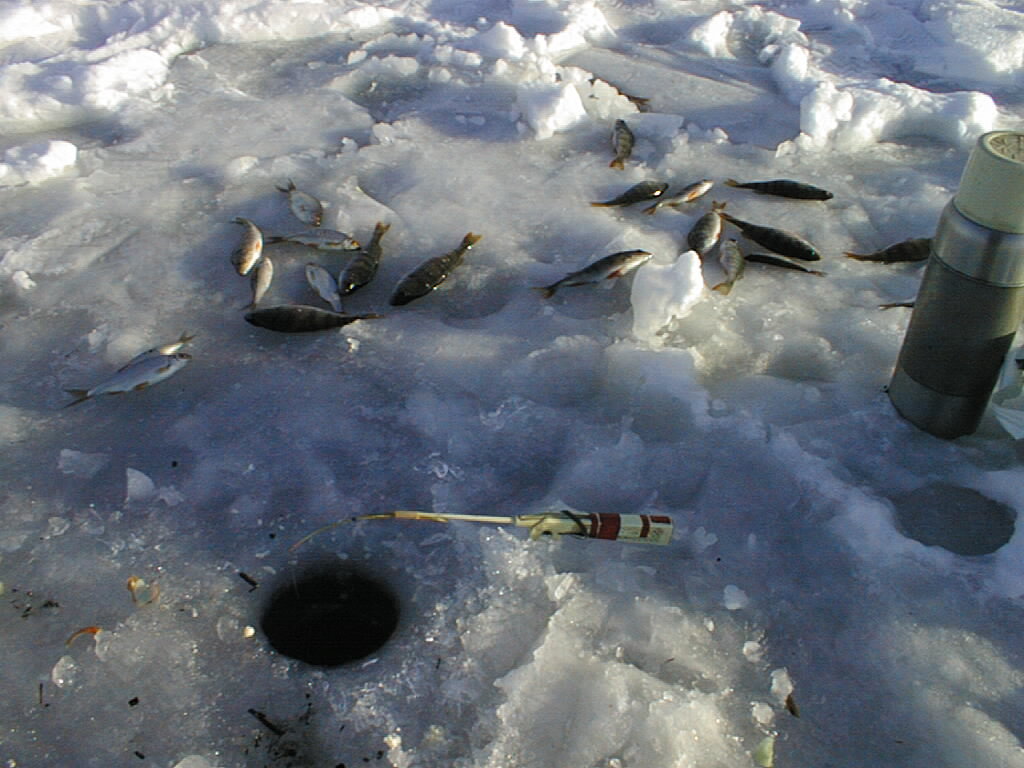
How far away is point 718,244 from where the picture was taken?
4.72m

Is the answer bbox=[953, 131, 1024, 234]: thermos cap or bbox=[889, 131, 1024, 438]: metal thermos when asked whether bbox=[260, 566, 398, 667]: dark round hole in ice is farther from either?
bbox=[953, 131, 1024, 234]: thermos cap

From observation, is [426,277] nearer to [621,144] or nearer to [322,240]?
[322,240]

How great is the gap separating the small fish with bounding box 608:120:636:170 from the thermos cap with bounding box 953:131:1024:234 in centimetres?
283

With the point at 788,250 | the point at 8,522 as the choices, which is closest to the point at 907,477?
the point at 788,250

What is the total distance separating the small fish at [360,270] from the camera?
14.3 ft

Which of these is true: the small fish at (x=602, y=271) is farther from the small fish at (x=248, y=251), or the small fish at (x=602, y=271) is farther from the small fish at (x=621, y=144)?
the small fish at (x=248, y=251)

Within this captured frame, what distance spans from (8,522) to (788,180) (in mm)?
4544

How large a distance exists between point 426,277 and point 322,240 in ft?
2.38

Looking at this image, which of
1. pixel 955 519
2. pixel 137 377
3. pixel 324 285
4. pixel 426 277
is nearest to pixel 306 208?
pixel 324 285

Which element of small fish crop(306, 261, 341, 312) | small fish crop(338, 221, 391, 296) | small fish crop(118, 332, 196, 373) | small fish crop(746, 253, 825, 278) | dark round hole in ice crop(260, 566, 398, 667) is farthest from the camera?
small fish crop(746, 253, 825, 278)

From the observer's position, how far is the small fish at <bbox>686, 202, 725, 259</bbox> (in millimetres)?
4605

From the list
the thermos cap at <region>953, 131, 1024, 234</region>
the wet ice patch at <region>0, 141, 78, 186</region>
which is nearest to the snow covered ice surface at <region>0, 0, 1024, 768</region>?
the wet ice patch at <region>0, 141, 78, 186</region>

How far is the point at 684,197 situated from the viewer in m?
5.02

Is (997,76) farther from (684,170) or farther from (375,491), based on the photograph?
(375,491)
